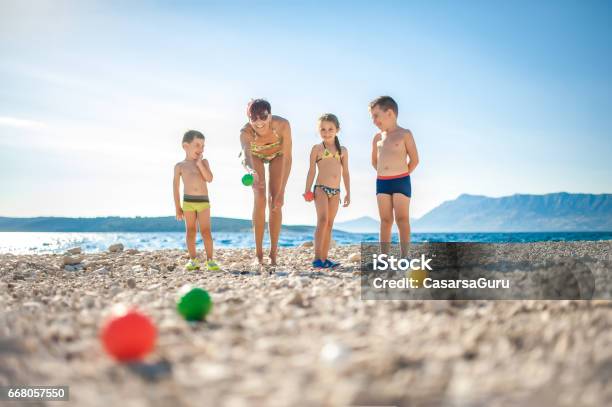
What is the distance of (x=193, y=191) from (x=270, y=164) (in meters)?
1.38

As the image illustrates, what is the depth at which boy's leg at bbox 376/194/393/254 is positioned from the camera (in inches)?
245

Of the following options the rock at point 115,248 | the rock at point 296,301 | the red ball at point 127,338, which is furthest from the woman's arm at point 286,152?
the rock at point 115,248

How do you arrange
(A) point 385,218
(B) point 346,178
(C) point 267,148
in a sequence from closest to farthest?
(A) point 385,218
(C) point 267,148
(B) point 346,178

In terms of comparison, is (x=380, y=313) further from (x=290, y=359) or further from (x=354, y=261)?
(x=354, y=261)

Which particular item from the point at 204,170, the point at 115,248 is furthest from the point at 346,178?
the point at 115,248

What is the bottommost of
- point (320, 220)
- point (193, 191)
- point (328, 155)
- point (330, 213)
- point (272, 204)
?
point (320, 220)

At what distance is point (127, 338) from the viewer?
2.15 m

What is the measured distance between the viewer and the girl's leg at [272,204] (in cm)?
670

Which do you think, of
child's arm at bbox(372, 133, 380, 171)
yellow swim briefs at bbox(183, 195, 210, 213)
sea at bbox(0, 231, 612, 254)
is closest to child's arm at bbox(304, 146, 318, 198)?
child's arm at bbox(372, 133, 380, 171)

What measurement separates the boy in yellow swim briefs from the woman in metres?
0.93

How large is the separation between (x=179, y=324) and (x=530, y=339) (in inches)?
77.5

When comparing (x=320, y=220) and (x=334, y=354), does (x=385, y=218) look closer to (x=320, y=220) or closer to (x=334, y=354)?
(x=320, y=220)

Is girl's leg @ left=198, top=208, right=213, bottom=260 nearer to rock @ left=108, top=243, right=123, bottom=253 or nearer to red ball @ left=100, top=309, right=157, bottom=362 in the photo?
red ball @ left=100, top=309, right=157, bottom=362

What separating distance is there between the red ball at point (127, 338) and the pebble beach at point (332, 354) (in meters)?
0.06
